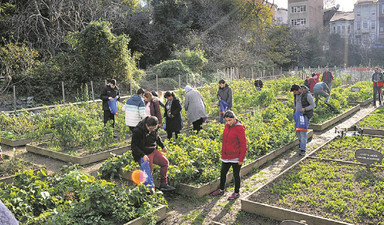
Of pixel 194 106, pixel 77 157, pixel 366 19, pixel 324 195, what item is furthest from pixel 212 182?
pixel 366 19

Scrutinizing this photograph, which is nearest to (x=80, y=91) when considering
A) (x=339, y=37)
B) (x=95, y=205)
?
(x=95, y=205)

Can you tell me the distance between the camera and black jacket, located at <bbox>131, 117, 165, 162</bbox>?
6.30 metres

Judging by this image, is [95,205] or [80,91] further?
[80,91]

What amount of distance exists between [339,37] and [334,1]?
69.5ft

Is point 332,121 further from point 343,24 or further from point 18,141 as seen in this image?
point 343,24

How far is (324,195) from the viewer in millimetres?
6449

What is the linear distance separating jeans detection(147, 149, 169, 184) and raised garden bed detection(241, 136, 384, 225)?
158cm

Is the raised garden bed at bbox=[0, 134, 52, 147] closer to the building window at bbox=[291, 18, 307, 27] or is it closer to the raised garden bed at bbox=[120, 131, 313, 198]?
the raised garden bed at bbox=[120, 131, 313, 198]

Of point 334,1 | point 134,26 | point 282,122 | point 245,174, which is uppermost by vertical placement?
point 334,1

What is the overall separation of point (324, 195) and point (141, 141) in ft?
11.2

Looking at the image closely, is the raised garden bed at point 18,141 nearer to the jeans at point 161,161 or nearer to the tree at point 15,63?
the tree at point 15,63

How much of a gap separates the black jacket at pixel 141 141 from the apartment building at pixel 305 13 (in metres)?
64.8

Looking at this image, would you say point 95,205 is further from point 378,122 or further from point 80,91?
point 80,91

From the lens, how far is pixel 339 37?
59.8 metres
